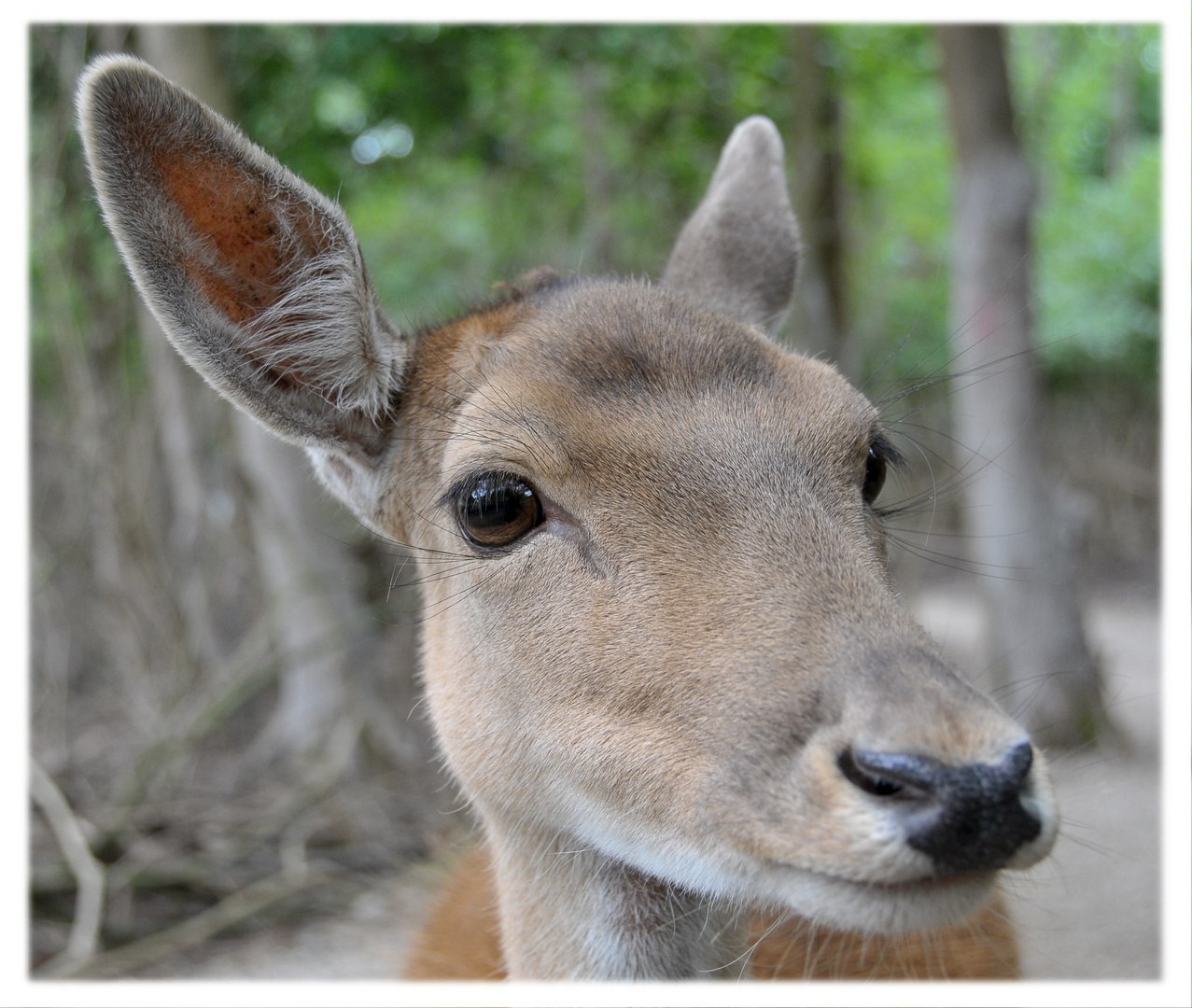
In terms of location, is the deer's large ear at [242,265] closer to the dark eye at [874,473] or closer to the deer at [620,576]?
the deer at [620,576]

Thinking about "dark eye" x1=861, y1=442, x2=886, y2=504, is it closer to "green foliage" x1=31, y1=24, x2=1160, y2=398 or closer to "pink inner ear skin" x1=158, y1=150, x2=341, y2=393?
"green foliage" x1=31, y1=24, x2=1160, y2=398

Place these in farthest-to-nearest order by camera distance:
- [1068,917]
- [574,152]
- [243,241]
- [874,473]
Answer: [574,152], [1068,917], [874,473], [243,241]

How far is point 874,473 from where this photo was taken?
2.77 meters

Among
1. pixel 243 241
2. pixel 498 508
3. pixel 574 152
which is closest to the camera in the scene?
pixel 498 508

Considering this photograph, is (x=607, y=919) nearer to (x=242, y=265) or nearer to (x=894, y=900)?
(x=894, y=900)

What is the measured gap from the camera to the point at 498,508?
2.49m

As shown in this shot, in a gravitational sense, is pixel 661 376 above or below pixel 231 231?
below

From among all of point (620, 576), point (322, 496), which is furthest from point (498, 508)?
point (322, 496)

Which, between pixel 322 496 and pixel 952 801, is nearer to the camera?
pixel 952 801

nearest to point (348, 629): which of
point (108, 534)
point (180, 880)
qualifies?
point (180, 880)

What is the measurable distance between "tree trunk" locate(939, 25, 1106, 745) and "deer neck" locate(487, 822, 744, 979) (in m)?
4.85

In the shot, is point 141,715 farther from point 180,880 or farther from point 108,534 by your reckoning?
point 180,880

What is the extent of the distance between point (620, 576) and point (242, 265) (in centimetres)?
134

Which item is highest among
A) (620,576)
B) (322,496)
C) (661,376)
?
(661,376)
